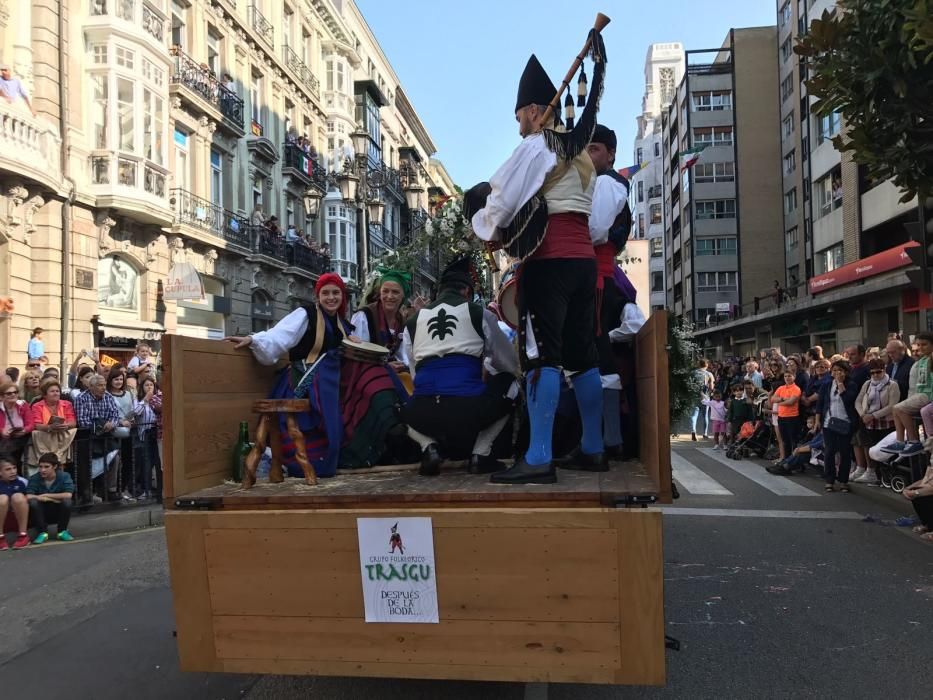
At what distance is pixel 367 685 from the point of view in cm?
371

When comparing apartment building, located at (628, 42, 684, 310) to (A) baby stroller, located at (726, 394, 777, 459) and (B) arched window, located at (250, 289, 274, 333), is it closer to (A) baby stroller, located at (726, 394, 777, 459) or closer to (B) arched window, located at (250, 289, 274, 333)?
(B) arched window, located at (250, 289, 274, 333)

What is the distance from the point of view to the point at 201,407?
316 centimetres

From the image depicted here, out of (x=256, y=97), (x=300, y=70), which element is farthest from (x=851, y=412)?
(x=300, y=70)

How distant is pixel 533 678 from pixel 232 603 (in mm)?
1164

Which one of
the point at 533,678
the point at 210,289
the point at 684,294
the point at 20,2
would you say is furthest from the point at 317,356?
the point at 684,294

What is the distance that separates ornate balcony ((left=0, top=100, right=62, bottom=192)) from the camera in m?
14.4

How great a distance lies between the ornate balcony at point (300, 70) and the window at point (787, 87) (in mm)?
30683

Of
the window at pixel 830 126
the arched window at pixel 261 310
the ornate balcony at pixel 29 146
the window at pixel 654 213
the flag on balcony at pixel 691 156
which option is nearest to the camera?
the ornate balcony at pixel 29 146

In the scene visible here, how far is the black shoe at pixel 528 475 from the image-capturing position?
9.73ft

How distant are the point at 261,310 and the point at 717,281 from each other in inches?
1799

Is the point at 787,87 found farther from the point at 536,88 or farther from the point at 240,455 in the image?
the point at 240,455

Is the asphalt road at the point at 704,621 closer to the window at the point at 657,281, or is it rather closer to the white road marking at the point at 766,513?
the white road marking at the point at 766,513

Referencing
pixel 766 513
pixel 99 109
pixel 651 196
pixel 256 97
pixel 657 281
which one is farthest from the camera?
pixel 651 196

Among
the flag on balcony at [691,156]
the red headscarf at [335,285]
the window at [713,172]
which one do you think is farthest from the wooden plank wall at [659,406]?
the window at [713,172]
